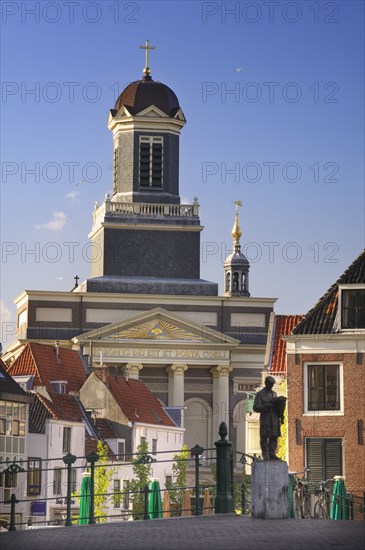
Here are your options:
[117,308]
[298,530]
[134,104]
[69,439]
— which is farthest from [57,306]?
[298,530]

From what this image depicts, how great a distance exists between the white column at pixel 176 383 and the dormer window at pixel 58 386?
28564 millimetres

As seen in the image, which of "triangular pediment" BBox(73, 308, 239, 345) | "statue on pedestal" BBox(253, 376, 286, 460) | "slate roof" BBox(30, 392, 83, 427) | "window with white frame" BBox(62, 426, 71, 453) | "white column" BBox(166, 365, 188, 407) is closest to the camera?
"statue on pedestal" BBox(253, 376, 286, 460)

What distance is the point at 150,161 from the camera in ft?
438

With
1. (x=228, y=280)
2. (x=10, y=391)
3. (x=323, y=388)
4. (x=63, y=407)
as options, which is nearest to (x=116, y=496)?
(x=10, y=391)

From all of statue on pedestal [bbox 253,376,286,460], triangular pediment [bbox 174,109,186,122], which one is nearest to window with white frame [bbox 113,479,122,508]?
statue on pedestal [bbox 253,376,286,460]

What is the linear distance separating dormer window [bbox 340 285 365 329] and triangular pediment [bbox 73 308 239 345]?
222 ft

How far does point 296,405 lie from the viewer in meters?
59.1

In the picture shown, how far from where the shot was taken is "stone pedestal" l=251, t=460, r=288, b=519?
3303 centimetres

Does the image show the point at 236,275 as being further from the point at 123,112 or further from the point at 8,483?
the point at 8,483

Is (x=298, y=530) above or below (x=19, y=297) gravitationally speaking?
below

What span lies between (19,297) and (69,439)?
45937 mm

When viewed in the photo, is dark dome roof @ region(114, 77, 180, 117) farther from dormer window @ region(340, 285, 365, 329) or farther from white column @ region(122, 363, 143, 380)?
dormer window @ region(340, 285, 365, 329)

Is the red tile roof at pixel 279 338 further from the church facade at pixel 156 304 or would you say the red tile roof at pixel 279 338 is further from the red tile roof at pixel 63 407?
the church facade at pixel 156 304

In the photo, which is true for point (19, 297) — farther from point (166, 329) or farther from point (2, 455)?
point (2, 455)
